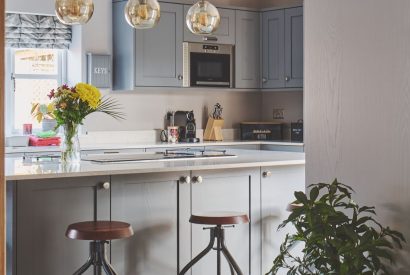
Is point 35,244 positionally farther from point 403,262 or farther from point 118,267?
point 403,262

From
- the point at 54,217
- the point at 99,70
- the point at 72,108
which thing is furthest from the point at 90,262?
the point at 99,70

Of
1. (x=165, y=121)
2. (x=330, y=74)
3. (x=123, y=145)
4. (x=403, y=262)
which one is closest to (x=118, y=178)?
(x=330, y=74)

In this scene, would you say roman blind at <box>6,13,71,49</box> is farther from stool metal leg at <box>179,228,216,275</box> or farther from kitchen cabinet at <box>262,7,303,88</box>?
stool metal leg at <box>179,228,216,275</box>

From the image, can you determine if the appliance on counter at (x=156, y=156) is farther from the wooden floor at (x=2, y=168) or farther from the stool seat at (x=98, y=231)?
the wooden floor at (x=2, y=168)

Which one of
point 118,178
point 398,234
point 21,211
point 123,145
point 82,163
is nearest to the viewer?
point 398,234

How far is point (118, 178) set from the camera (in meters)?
3.95

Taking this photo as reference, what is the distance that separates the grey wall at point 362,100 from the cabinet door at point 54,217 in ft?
4.76

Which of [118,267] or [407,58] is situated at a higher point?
[407,58]

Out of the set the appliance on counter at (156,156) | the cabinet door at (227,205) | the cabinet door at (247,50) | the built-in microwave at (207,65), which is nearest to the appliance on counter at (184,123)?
the built-in microwave at (207,65)

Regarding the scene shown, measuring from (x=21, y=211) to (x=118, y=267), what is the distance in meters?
0.67

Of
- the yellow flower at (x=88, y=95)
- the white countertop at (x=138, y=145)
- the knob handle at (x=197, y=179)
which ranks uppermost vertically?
the yellow flower at (x=88, y=95)

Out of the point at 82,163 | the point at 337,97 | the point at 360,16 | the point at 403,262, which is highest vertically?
the point at 360,16

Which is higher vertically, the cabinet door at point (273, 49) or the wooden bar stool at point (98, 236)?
the cabinet door at point (273, 49)

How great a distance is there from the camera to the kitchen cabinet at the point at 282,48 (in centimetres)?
693
